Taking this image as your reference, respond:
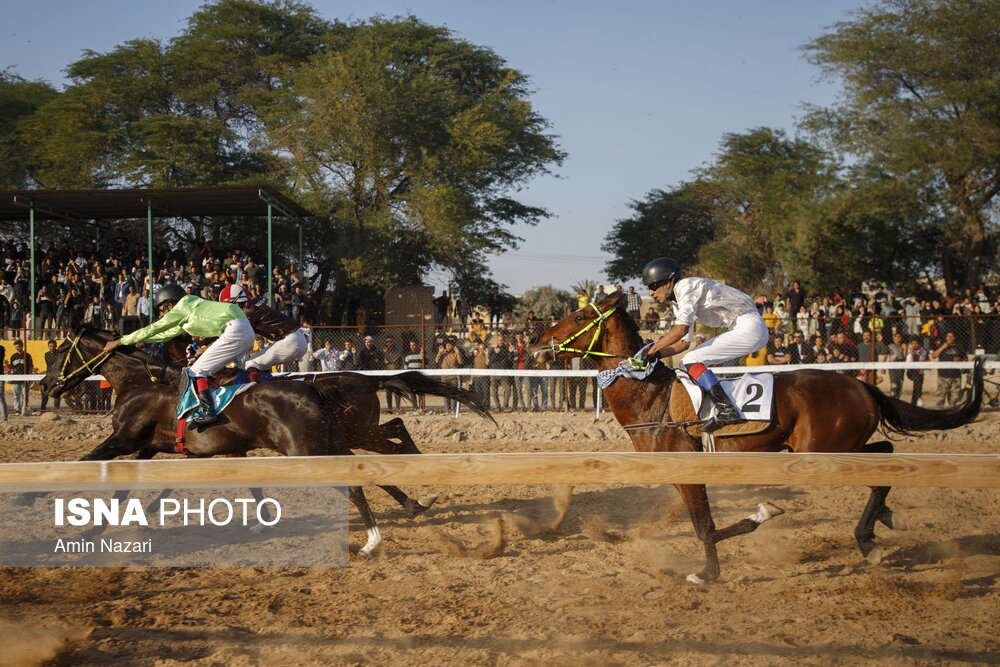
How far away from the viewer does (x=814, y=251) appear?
91.9ft

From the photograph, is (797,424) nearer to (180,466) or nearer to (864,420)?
(864,420)

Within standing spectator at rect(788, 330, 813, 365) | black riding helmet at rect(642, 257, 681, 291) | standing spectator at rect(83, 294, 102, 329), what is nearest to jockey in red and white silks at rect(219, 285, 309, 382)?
black riding helmet at rect(642, 257, 681, 291)

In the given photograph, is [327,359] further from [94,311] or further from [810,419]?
[810,419]

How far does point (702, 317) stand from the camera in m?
7.02

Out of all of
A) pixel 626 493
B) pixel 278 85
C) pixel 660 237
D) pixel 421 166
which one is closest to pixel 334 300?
pixel 421 166

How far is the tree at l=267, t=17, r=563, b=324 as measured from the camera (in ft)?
98.1

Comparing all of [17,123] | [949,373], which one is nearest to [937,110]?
[949,373]

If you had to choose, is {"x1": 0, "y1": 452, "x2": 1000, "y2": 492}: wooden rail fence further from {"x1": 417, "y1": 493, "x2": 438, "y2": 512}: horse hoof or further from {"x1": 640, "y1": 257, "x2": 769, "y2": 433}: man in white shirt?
{"x1": 417, "y1": 493, "x2": 438, "y2": 512}: horse hoof

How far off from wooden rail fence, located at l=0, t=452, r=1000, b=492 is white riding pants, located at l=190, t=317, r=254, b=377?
130 inches

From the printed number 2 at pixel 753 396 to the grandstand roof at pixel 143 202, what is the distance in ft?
59.7

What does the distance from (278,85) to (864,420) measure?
33.5 meters

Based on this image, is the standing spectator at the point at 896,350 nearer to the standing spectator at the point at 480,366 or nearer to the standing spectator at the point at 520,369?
the standing spectator at the point at 520,369

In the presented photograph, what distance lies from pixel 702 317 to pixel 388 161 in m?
25.0

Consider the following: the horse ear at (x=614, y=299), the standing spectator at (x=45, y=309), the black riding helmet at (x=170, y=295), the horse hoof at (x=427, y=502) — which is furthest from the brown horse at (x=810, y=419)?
the standing spectator at (x=45, y=309)
